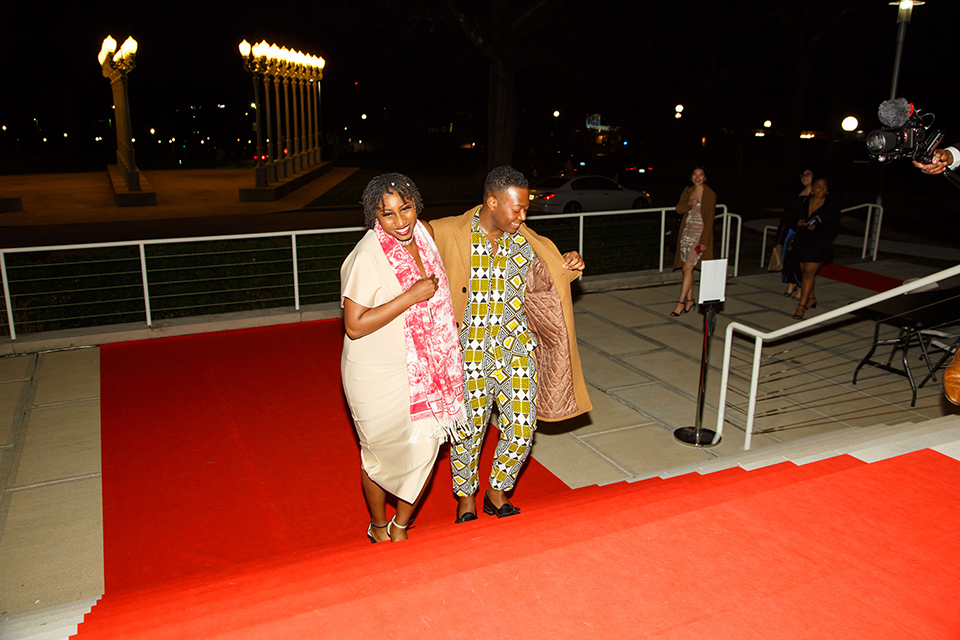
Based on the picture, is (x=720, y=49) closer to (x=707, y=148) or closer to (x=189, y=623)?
(x=707, y=148)

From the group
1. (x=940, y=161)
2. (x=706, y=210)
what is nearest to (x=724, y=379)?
(x=940, y=161)

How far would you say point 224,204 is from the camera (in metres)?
21.0

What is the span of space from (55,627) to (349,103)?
5060 cm

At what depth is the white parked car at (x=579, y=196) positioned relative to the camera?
18938 mm

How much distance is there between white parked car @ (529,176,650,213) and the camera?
18.9m

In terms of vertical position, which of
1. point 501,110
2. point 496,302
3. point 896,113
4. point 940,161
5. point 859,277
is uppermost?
point 501,110

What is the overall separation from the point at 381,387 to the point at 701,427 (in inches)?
123

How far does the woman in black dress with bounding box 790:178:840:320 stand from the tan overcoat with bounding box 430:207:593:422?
5271 millimetres

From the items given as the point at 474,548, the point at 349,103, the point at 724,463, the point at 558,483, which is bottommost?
the point at 558,483

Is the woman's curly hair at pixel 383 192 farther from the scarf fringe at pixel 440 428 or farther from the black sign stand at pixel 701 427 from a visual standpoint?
the black sign stand at pixel 701 427

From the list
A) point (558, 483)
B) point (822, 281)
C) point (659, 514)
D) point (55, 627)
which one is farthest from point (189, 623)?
point (822, 281)

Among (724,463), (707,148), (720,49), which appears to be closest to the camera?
(724,463)

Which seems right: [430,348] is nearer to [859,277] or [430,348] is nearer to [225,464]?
[225,464]

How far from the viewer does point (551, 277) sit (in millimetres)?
3947
